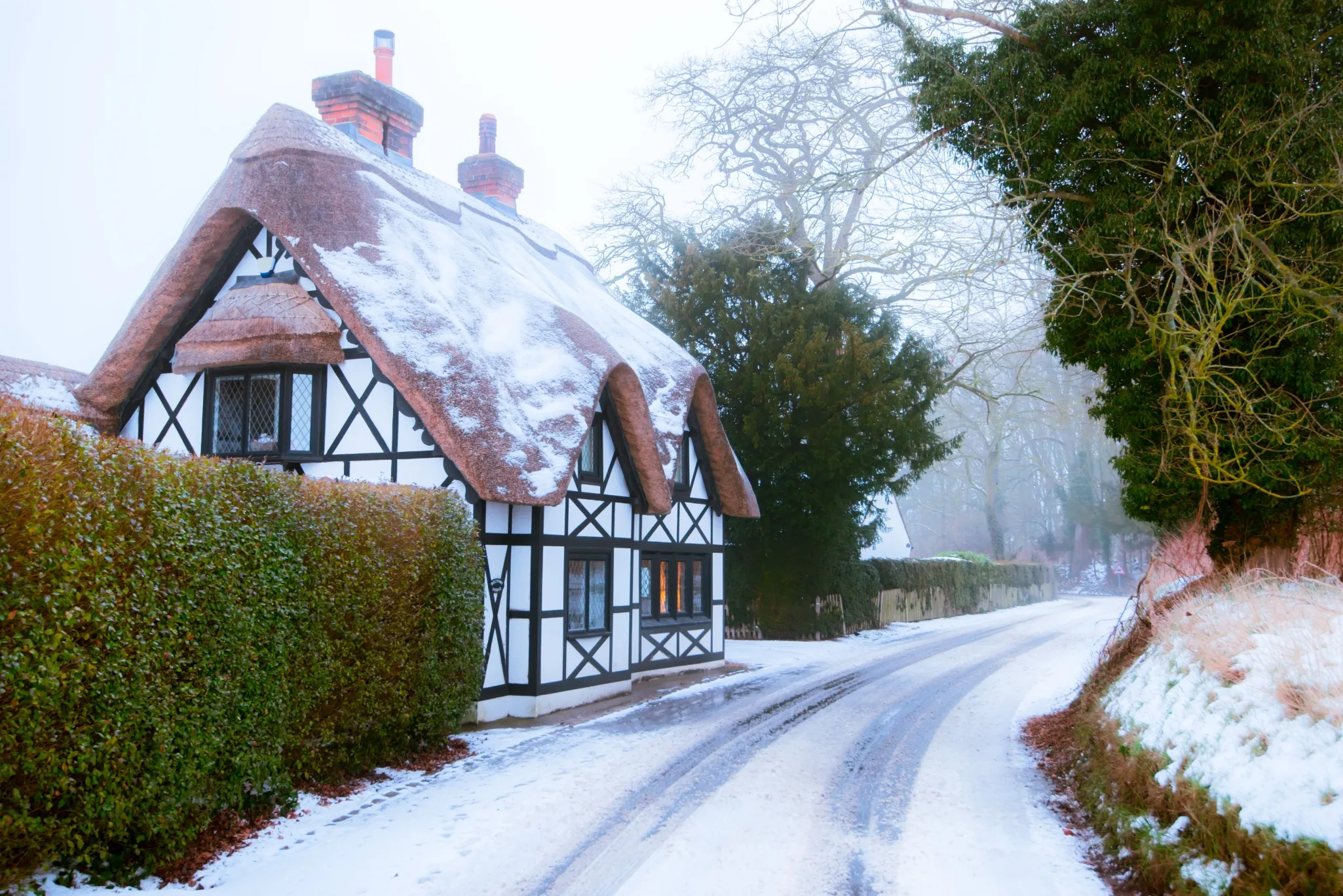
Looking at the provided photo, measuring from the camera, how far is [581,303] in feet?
51.1

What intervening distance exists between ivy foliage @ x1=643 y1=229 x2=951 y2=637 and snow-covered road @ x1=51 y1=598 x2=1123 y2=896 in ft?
27.7

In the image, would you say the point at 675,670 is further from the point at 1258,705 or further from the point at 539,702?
the point at 1258,705

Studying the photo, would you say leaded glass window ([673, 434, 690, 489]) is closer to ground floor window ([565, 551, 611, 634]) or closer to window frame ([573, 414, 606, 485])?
window frame ([573, 414, 606, 485])

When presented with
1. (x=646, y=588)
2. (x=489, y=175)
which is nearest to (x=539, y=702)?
(x=646, y=588)

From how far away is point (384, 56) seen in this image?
55.8 feet

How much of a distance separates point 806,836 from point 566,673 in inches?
228

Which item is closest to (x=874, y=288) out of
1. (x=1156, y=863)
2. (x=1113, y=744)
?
(x=1113, y=744)

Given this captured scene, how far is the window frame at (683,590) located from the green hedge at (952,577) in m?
9.71

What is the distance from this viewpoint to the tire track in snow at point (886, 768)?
6.29 metres

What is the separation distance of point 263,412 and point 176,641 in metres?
6.65

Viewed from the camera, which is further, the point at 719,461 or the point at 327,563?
the point at 719,461

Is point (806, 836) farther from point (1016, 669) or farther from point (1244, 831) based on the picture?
point (1016, 669)

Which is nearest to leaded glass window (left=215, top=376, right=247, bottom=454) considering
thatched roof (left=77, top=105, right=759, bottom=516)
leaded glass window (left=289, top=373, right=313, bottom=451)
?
leaded glass window (left=289, top=373, right=313, bottom=451)

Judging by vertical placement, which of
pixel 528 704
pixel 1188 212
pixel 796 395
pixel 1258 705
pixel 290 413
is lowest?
pixel 528 704
